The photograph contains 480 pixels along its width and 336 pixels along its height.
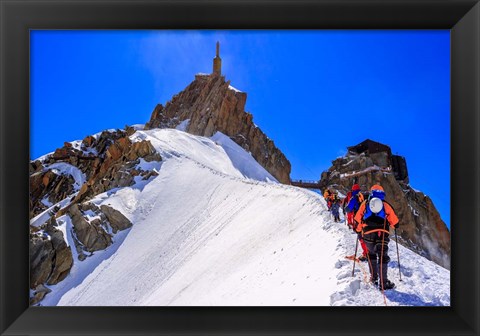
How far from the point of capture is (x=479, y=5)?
600cm

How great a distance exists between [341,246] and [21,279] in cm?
555

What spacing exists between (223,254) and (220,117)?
59386 mm

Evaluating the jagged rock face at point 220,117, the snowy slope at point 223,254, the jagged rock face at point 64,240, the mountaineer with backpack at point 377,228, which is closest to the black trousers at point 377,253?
the mountaineer with backpack at point 377,228

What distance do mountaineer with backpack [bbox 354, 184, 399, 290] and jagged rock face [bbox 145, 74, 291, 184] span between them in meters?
63.9

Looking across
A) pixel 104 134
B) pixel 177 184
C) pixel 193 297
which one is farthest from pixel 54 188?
pixel 193 297

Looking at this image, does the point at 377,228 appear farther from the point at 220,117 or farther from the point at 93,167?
the point at 220,117

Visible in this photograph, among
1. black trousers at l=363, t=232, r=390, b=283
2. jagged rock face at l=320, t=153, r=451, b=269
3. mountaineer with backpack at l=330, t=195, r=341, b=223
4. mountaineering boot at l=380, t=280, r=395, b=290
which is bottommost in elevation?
mountaineering boot at l=380, t=280, r=395, b=290

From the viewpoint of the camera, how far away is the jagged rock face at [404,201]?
166ft

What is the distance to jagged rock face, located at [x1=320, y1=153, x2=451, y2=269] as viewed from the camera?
5050 centimetres

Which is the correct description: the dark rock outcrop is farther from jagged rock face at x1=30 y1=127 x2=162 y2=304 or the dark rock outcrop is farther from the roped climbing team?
the roped climbing team

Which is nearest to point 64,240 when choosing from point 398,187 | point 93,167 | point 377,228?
point 377,228

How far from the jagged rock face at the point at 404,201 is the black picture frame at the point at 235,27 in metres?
43.7

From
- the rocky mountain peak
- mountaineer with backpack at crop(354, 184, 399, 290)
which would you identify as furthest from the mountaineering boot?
the rocky mountain peak

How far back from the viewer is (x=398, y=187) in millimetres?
53062
